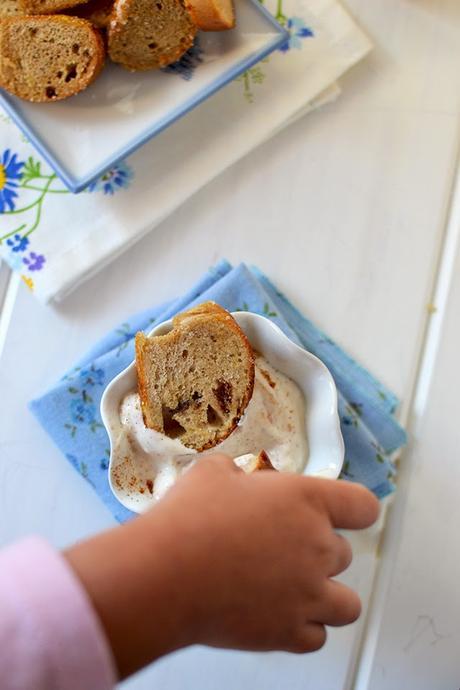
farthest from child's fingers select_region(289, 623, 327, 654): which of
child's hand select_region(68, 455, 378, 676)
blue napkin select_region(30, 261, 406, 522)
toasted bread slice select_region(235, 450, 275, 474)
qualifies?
blue napkin select_region(30, 261, 406, 522)

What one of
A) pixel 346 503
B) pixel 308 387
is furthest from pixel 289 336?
pixel 346 503

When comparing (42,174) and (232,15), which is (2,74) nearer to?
(42,174)

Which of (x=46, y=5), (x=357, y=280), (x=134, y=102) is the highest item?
(x=46, y=5)

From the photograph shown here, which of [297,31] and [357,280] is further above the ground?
[297,31]

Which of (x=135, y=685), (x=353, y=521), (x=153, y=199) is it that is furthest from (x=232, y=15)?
(x=135, y=685)

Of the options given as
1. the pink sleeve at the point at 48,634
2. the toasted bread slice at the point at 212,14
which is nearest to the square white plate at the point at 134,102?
the toasted bread slice at the point at 212,14

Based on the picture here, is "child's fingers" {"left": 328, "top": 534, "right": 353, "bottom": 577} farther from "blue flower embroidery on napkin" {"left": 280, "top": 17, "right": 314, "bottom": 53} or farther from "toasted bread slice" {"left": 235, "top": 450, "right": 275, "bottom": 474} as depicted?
"blue flower embroidery on napkin" {"left": 280, "top": 17, "right": 314, "bottom": 53}

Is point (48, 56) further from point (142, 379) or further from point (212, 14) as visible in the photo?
point (142, 379)
